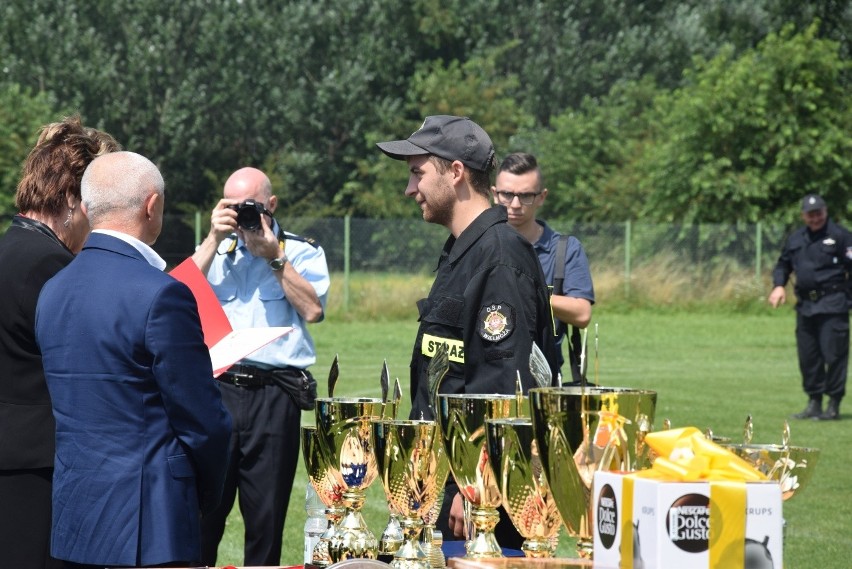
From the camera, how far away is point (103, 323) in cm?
332

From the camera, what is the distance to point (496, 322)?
379 cm

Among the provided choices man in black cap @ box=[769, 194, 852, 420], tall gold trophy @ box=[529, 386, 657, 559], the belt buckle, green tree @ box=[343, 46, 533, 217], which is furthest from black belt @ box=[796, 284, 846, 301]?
green tree @ box=[343, 46, 533, 217]

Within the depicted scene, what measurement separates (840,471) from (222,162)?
3755cm

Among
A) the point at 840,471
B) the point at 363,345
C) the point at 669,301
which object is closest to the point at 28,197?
the point at 840,471

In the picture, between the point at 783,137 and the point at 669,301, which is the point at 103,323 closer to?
the point at 669,301

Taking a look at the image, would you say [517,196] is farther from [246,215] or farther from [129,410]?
[129,410]

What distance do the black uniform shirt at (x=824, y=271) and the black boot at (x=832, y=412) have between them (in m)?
1.05

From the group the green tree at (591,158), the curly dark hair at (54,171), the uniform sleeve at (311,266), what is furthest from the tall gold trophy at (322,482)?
the green tree at (591,158)

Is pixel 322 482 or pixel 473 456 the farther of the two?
pixel 322 482

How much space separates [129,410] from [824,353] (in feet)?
37.8

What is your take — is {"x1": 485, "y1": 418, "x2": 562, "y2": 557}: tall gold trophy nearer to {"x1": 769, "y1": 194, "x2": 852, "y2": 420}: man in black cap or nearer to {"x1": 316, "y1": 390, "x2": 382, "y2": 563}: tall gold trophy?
{"x1": 316, "y1": 390, "x2": 382, "y2": 563}: tall gold trophy

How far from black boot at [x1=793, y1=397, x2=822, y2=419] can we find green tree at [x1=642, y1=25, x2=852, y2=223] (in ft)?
67.3

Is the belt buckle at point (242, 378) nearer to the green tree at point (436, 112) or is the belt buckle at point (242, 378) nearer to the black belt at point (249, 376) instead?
the black belt at point (249, 376)

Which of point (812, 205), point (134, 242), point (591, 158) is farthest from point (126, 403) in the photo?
point (591, 158)
